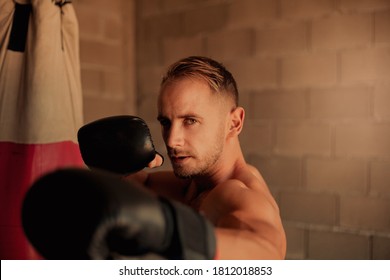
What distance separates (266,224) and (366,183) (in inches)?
47.4

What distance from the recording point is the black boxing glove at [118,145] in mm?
1254

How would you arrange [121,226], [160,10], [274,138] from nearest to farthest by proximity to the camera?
[121,226]
[274,138]
[160,10]

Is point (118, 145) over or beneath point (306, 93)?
beneath

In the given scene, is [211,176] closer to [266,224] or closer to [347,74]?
[266,224]

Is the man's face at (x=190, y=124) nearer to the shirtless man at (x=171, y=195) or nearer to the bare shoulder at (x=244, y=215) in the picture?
the shirtless man at (x=171, y=195)

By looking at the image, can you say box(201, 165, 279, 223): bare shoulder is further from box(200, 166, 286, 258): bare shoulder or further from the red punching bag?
the red punching bag

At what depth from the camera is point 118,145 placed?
4.11 feet

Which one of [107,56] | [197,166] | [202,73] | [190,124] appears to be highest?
[107,56]

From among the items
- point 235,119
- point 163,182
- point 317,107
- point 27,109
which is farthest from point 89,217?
point 317,107

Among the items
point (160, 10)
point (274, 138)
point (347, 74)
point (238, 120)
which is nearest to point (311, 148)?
point (274, 138)

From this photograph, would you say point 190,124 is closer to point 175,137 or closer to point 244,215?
point 175,137

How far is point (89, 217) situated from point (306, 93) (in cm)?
163

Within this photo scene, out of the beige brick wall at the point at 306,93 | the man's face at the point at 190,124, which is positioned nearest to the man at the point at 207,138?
the man's face at the point at 190,124

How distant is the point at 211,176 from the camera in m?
1.27
